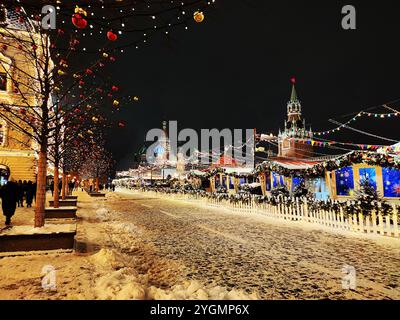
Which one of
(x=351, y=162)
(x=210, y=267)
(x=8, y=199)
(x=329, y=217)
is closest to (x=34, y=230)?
(x=210, y=267)

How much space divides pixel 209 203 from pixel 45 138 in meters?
17.3

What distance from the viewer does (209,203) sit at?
75.8ft

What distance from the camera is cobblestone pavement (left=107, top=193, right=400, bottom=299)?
4.61m

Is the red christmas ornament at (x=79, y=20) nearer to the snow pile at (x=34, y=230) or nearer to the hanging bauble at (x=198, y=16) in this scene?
the hanging bauble at (x=198, y=16)

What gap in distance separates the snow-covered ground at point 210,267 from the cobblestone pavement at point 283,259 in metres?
0.02

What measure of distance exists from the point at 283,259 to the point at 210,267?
75.3 inches

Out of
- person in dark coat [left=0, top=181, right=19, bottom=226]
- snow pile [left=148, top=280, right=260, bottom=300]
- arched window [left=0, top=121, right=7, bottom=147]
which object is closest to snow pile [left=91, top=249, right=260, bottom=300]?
snow pile [left=148, top=280, right=260, bottom=300]

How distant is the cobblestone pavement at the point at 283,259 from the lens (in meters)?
4.61

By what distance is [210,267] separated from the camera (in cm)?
575

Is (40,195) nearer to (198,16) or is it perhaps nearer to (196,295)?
(196,295)

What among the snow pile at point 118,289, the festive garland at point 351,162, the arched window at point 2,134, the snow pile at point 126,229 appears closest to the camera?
the snow pile at point 118,289

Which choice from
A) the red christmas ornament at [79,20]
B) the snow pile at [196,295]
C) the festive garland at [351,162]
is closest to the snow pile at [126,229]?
the snow pile at [196,295]
